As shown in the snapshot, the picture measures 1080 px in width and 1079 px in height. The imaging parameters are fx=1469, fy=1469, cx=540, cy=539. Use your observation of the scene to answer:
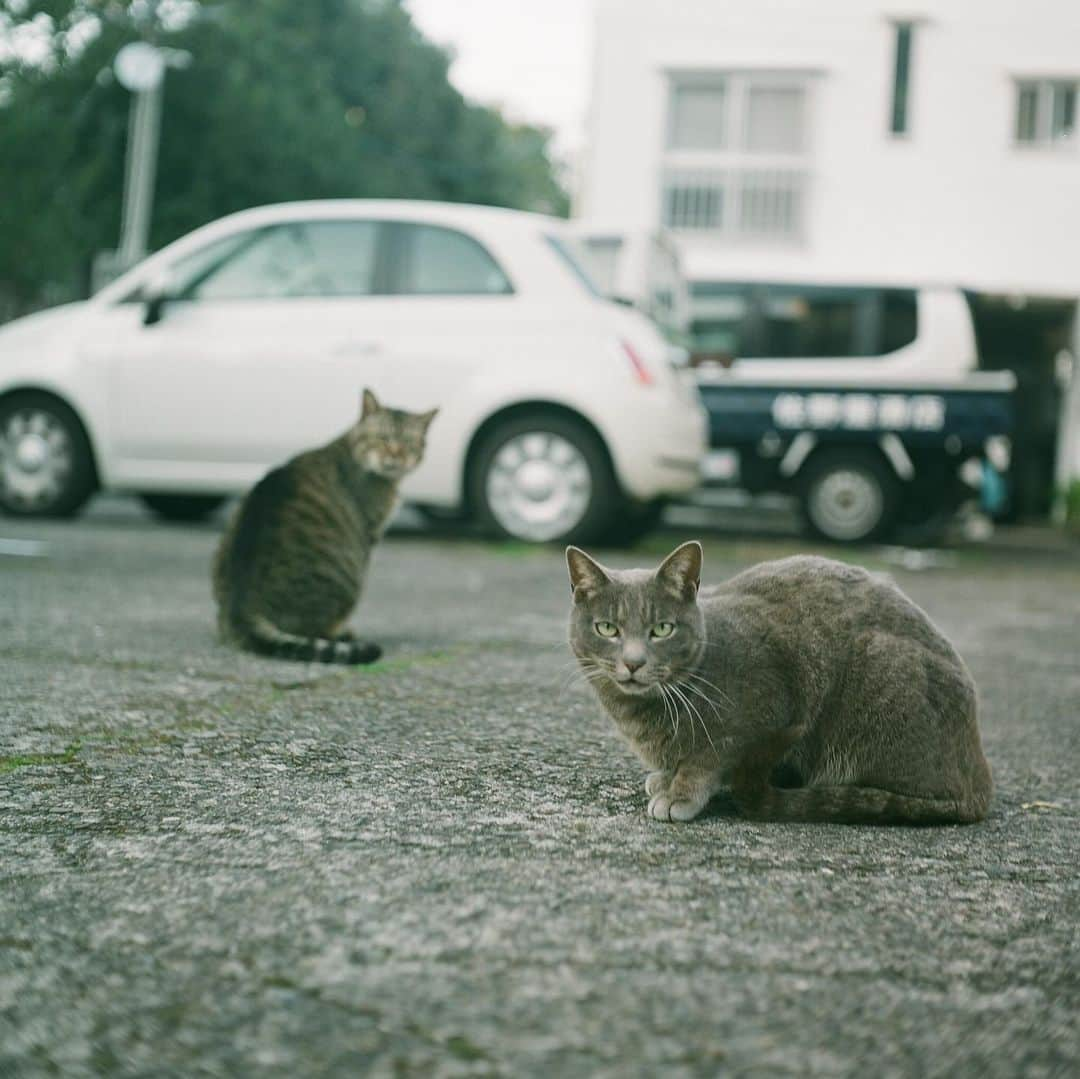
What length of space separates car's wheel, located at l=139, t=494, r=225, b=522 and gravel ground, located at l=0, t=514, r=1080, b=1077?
5717 millimetres

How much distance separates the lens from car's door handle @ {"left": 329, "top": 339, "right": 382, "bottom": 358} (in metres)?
7.92

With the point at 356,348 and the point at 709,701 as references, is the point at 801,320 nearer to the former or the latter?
the point at 356,348

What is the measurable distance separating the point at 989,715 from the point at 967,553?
274 inches

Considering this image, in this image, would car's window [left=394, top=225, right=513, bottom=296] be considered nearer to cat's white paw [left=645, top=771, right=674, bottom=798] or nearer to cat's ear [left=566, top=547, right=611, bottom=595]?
cat's ear [left=566, top=547, right=611, bottom=595]

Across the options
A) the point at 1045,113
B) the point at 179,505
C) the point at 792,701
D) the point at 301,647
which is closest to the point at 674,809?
the point at 792,701

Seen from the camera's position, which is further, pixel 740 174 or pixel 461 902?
pixel 740 174

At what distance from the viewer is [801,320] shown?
1109 centimetres

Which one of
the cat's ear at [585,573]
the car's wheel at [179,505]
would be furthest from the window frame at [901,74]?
the cat's ear at [585,573]

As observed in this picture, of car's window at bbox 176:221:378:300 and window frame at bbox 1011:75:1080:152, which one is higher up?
window frame at bbox 1011:75:1080:152

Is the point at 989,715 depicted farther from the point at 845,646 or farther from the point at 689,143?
the point at 689,143

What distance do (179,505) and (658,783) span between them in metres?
7.29

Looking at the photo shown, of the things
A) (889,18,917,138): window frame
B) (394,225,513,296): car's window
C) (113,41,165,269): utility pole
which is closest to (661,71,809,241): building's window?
(889,18,917,138): window frame

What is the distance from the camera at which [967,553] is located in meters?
10.7

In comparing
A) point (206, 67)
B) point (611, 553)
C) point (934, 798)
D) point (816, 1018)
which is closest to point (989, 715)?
point (934, 798)
